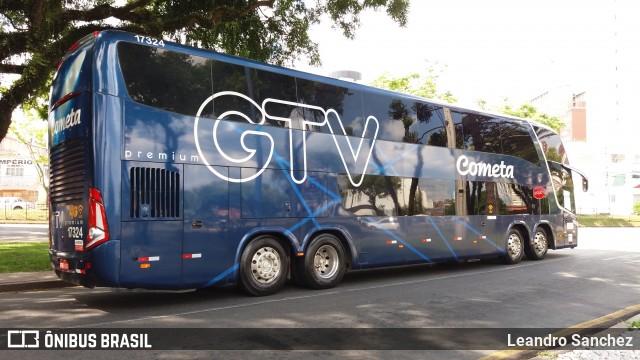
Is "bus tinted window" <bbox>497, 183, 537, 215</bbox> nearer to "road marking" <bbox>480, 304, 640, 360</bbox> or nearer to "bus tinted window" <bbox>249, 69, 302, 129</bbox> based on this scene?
"road marking" <bbox>480, 304, 640, 360</bbox>

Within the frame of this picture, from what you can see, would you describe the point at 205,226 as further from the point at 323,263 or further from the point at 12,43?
the point at 12,43

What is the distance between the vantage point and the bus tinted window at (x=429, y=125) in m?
10.9

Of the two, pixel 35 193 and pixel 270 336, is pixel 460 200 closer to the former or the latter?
pixel 270 336

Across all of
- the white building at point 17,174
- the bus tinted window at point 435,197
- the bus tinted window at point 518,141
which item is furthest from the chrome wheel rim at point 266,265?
the white building at point 17,174

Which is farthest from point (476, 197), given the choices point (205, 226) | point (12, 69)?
point (12, 69)

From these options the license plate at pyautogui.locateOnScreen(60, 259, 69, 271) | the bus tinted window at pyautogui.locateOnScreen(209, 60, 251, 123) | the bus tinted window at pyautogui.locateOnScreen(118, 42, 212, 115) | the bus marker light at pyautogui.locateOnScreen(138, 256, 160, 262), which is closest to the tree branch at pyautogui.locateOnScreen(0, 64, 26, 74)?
the bus tinted window at pyautogui.locateOnScreen(118, 42, 212, 115)

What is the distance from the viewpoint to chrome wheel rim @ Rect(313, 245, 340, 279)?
910 cm

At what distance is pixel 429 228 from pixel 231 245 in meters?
4.84

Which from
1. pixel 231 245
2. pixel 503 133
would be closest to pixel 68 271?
pixel 231 245

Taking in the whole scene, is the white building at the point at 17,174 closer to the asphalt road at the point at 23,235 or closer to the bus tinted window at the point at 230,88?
the asphalt road at the point at 23,235

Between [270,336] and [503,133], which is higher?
[503,133]

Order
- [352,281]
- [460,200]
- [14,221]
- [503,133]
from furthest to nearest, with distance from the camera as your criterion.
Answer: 1. [14,221]
2. [503,133]
3. [460,200]
4. [352,281]

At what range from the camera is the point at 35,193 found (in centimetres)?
6356

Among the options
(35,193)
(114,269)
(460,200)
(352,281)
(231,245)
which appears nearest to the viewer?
(114,269)
